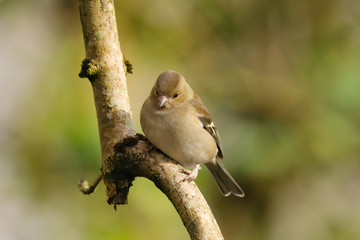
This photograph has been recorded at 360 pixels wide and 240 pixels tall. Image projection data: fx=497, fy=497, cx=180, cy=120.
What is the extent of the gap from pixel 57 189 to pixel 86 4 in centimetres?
255

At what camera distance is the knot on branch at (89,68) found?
3.12m

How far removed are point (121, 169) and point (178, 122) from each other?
2.85 feet

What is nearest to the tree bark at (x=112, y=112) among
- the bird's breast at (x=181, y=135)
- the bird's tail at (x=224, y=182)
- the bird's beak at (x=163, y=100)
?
the bird's breast at (x=181, y=135)

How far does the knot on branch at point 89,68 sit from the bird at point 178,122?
61 centimetres

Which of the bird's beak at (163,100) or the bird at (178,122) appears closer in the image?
the bird at (178,122)

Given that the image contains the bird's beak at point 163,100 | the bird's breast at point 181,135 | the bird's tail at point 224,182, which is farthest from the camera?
the bird's tail at point 224,182

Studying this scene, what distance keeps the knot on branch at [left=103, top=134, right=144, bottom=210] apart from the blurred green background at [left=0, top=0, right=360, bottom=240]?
1746 millimetres

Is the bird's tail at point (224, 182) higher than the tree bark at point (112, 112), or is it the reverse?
the tree bark at point (112, 112)

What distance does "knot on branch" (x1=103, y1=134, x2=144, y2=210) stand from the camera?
9.84 feet

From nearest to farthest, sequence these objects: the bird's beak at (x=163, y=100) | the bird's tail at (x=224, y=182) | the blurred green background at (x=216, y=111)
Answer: the bird's beak at (x=163, y=100) < the bird's tail at (x=224, y=182) < the blurred green background at (x=216, y=111)

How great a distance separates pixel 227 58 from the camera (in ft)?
21.4

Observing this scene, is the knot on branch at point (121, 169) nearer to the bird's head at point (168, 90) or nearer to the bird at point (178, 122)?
the bird at point (178, 122)

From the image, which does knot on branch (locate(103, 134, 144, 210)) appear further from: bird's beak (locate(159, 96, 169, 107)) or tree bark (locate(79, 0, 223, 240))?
bird's beak (locate(159, 96, 169, 107))

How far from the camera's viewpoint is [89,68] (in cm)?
312
